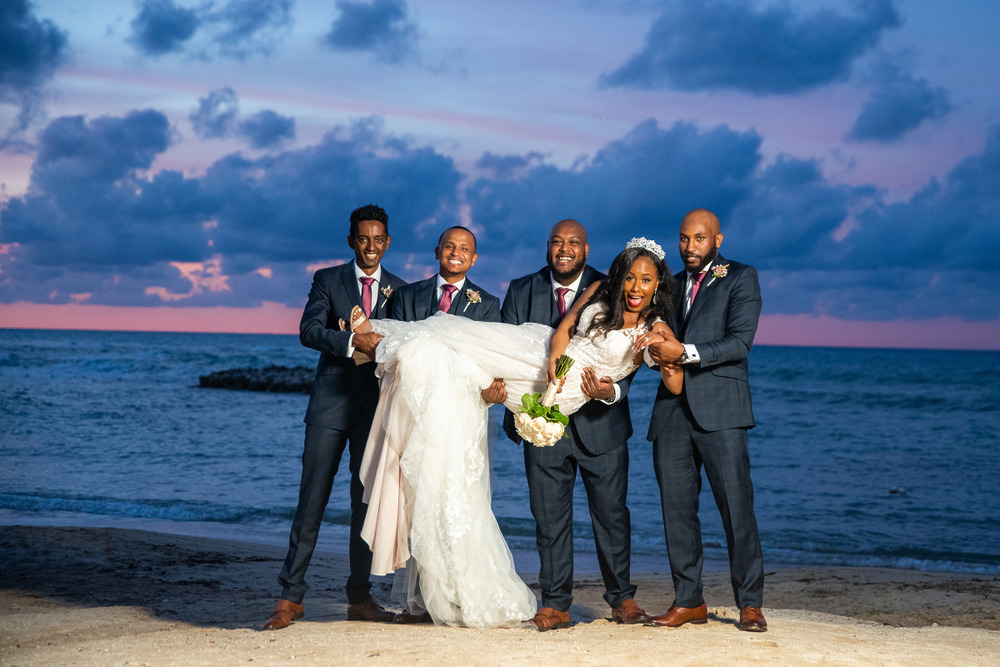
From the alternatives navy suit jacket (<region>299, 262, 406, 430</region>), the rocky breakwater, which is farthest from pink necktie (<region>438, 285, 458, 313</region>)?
the rocky breakwater

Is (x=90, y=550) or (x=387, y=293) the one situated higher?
(x=387, y=293)

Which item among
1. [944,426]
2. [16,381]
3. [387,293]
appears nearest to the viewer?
[387,293]

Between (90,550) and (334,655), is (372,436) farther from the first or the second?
(90,550)

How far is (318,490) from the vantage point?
16.6ft

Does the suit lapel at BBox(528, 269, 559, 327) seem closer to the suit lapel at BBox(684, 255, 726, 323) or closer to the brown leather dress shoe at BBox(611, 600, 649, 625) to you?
the suit lapel at BBox(684, 255, 726, 323)

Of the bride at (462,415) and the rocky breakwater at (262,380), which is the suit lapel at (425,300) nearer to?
the bride at (462,415)

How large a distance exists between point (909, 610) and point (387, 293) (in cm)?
500

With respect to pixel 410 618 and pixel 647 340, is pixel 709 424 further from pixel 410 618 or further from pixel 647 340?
pixel 410 618

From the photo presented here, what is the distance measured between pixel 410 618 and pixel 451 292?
6.19 ft

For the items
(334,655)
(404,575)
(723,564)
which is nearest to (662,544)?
(723,564)

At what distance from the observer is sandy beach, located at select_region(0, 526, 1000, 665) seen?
4082mm

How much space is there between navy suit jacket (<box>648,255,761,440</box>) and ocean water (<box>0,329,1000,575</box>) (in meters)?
2.09

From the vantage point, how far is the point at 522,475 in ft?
46.4

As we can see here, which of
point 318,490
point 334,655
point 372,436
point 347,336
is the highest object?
point 347,336
